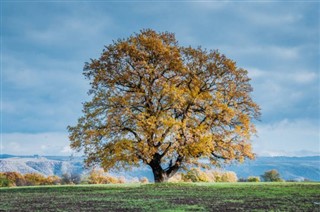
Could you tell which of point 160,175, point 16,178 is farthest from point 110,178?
point 160,175

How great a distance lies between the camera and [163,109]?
45.6 meters

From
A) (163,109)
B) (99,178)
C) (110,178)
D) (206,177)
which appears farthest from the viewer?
(110,178)

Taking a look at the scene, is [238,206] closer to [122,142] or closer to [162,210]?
[162,210]

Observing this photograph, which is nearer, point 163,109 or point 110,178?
point 163,109

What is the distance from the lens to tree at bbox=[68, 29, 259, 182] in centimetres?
4325

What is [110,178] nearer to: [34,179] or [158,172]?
[34,179]

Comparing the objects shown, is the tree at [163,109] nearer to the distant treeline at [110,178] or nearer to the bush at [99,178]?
the distant treeline at [110,178]

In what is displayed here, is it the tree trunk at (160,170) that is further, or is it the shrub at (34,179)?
the shrub at (34,179)

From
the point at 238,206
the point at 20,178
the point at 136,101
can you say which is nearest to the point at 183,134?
the point at 136,101

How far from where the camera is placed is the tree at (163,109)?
43.2 metres

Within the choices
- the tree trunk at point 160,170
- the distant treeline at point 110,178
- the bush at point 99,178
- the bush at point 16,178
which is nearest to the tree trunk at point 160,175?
the tree trunk at point 160,170

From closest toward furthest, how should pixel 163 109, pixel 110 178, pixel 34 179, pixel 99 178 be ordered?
1. pixel 163 109
2. pixel 99 178
3. pixel 110 178
4. pixel 34 179

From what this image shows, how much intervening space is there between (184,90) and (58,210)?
28.4 m

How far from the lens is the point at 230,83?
4794cm
